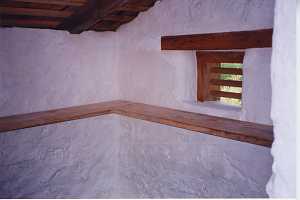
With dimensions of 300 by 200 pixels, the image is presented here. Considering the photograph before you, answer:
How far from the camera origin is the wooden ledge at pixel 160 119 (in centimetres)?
221

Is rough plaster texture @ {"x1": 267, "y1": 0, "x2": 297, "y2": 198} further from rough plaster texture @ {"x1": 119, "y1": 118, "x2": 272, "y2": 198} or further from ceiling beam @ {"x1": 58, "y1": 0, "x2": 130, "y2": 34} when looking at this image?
ceiling beam @ {"x1": 58, "y1": 0, "x2": 130, "y2": 34}

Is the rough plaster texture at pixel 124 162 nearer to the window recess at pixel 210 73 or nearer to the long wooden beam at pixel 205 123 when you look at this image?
the long wooden beam at pixel 205 123

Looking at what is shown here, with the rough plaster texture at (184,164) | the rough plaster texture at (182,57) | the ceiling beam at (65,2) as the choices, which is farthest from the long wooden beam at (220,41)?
the ceiling beam at (65,2)

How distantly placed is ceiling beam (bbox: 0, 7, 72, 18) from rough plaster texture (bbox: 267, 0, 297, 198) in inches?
80.6

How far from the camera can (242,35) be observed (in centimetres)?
250

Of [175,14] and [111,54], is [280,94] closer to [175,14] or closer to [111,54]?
[175,14]

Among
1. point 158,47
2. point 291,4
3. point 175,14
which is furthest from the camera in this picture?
point 158,47

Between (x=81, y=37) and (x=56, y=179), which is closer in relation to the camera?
(x=56, y=179)

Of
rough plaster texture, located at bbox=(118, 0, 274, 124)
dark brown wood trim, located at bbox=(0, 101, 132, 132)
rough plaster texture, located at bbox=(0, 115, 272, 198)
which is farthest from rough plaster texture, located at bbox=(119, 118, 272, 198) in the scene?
rough plaster texture, located at bbox=(118, 0, 274, 124)

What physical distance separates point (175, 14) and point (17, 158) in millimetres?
1783

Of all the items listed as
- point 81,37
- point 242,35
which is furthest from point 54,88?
point 242,35

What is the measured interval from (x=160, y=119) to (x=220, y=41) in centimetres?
78

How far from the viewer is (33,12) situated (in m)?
2.68

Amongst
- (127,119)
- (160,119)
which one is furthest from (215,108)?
(127,119)
